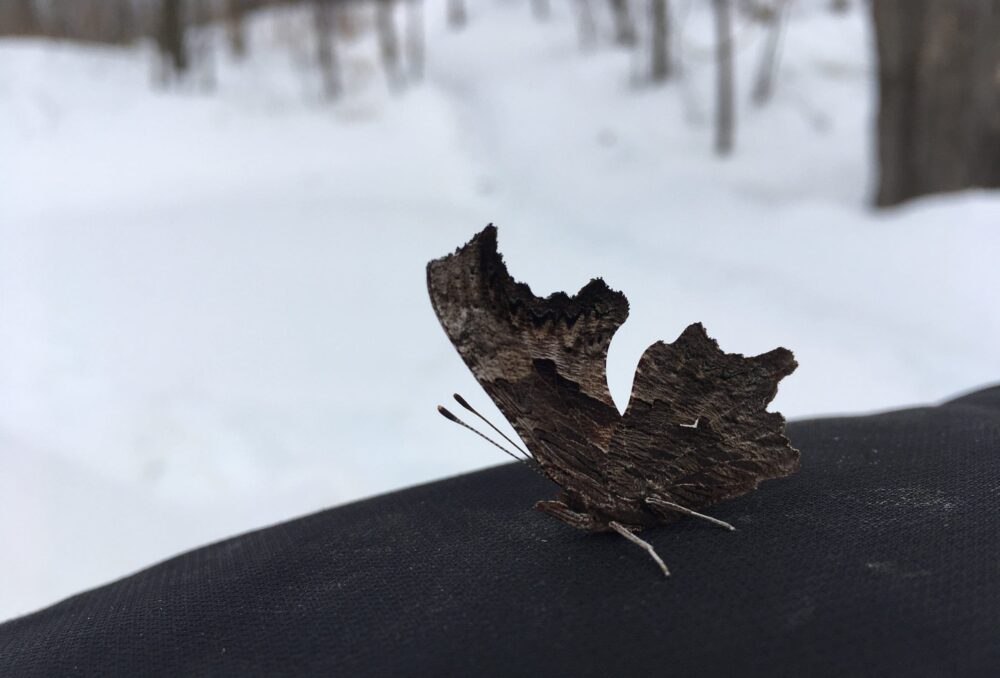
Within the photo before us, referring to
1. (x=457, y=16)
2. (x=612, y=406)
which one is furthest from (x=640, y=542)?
(x=457, y=16)

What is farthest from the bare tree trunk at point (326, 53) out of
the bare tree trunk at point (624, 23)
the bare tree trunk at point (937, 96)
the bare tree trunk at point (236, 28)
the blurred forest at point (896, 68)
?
the bare tree trunk at point (937, 96)

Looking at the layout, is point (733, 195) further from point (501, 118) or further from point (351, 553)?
point (351, 553)

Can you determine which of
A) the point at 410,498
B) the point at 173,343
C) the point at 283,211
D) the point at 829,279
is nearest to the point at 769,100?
the point at 829,279

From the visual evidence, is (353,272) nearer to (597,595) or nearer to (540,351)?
(540,351)

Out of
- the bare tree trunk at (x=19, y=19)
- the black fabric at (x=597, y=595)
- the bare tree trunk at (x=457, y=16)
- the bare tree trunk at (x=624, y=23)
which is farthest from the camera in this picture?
the bare tree trunk at (x=457, y=16)

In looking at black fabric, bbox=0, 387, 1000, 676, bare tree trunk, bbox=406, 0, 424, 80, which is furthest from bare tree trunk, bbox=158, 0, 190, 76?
black fabric, bbox=0, 387, 1000, 676

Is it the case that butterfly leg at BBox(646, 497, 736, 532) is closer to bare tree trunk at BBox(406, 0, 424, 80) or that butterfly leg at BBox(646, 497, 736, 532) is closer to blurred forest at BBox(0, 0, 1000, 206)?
blurred forest at BBox(0, 0, 1000, 206)

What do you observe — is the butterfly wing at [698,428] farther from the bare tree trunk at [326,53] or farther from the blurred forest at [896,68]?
the bare tree trunk at [326,53]
